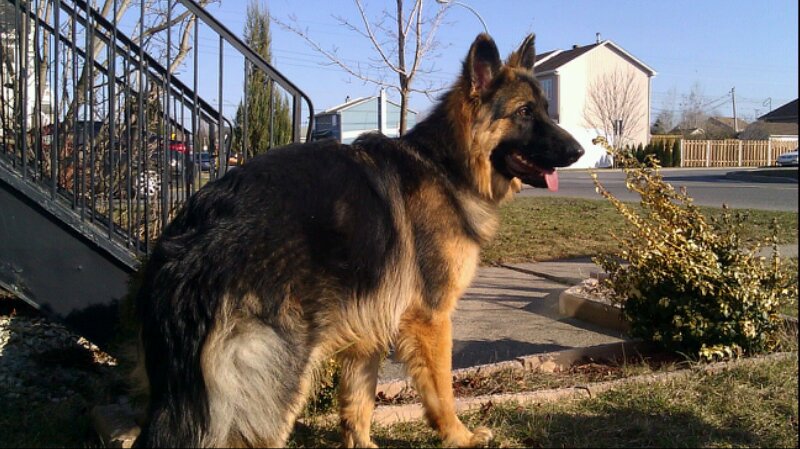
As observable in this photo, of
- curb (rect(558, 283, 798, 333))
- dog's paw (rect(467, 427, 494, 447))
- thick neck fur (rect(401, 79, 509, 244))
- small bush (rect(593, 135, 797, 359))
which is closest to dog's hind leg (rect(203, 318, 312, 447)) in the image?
dog's paw (rect(467, 427, 494, 447))

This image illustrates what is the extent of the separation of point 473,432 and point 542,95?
6.62ft

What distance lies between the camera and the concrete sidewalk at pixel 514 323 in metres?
5.99

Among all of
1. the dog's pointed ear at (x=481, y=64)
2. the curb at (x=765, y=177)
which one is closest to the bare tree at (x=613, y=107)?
the curb at (x=765, y=177)

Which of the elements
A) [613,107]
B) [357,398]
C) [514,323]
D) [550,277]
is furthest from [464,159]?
[613,107]

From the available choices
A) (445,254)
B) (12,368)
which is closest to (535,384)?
(445,254)

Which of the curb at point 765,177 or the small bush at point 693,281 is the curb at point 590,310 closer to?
the small bush at point 693,281

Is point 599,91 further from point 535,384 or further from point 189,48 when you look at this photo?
point 535,384

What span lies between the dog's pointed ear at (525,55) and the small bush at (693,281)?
135 centimetres

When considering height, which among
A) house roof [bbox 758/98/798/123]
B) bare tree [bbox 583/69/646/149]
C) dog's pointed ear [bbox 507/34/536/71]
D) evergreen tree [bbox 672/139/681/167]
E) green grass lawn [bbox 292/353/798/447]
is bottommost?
green grass lawn [bbox 292/353/798/447]

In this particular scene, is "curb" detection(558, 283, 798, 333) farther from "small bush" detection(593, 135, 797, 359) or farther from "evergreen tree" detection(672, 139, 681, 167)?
"evergreen tree" detection(672, 139, 681, 167)

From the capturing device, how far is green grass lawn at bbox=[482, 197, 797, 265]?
1110cm

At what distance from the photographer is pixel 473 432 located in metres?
3.79

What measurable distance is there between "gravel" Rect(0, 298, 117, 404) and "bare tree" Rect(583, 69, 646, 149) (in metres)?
56.6

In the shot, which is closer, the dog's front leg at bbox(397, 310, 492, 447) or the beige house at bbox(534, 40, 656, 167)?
the dog's front leg at bbox(397, 310, 492, 447)
